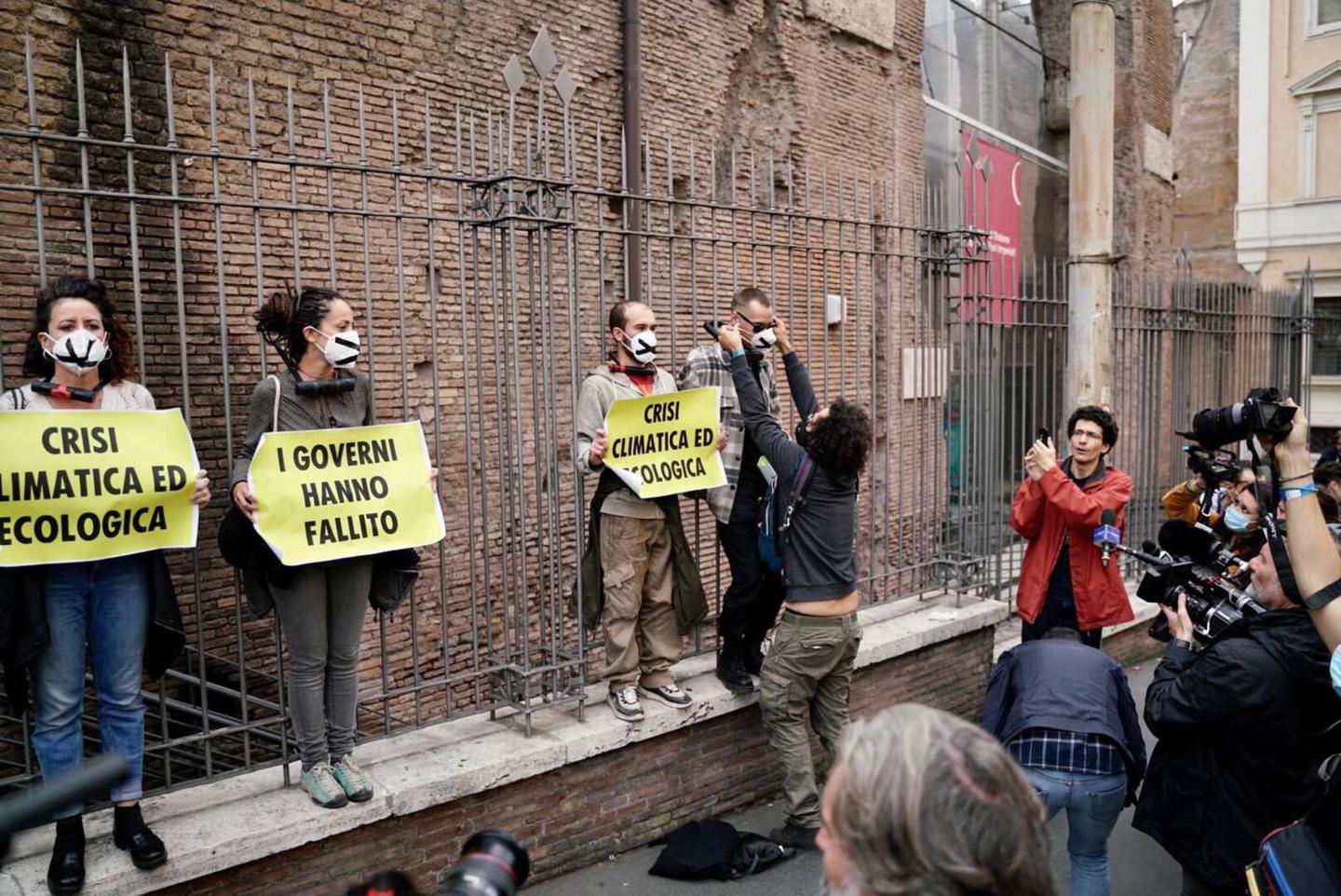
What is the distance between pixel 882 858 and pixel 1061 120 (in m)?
16.2

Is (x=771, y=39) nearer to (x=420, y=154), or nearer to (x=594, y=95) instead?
(x=594, y=95)

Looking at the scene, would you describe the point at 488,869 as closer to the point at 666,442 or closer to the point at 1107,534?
the point at 666,442

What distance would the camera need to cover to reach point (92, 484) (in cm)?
324

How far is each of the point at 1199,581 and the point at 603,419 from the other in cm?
238

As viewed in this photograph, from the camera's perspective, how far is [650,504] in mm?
4645

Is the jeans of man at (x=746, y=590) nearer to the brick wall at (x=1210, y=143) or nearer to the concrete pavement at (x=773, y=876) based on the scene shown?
the concrete pavement at (x=773, y=876)

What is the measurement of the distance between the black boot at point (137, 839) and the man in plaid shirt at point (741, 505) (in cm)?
255

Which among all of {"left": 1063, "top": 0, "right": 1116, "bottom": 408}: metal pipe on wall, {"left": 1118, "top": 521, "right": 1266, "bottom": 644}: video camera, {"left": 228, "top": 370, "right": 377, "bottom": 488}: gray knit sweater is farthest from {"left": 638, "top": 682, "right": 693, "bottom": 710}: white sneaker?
{"left": 1063, "top": 0, "right": 1116, "bottom": 408}: metal pipe on wall

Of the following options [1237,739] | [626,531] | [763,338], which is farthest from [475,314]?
[1237,739]

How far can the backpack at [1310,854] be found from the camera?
7.99 feet

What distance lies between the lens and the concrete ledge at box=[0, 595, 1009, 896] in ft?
10.8

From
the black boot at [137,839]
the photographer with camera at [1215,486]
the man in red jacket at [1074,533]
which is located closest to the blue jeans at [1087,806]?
the man in red jacket at [1074,533]

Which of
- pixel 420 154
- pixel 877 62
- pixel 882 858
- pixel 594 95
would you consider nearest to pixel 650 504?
pixel 882 858

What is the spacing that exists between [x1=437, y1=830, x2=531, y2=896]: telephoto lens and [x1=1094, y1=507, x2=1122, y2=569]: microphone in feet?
12.6
